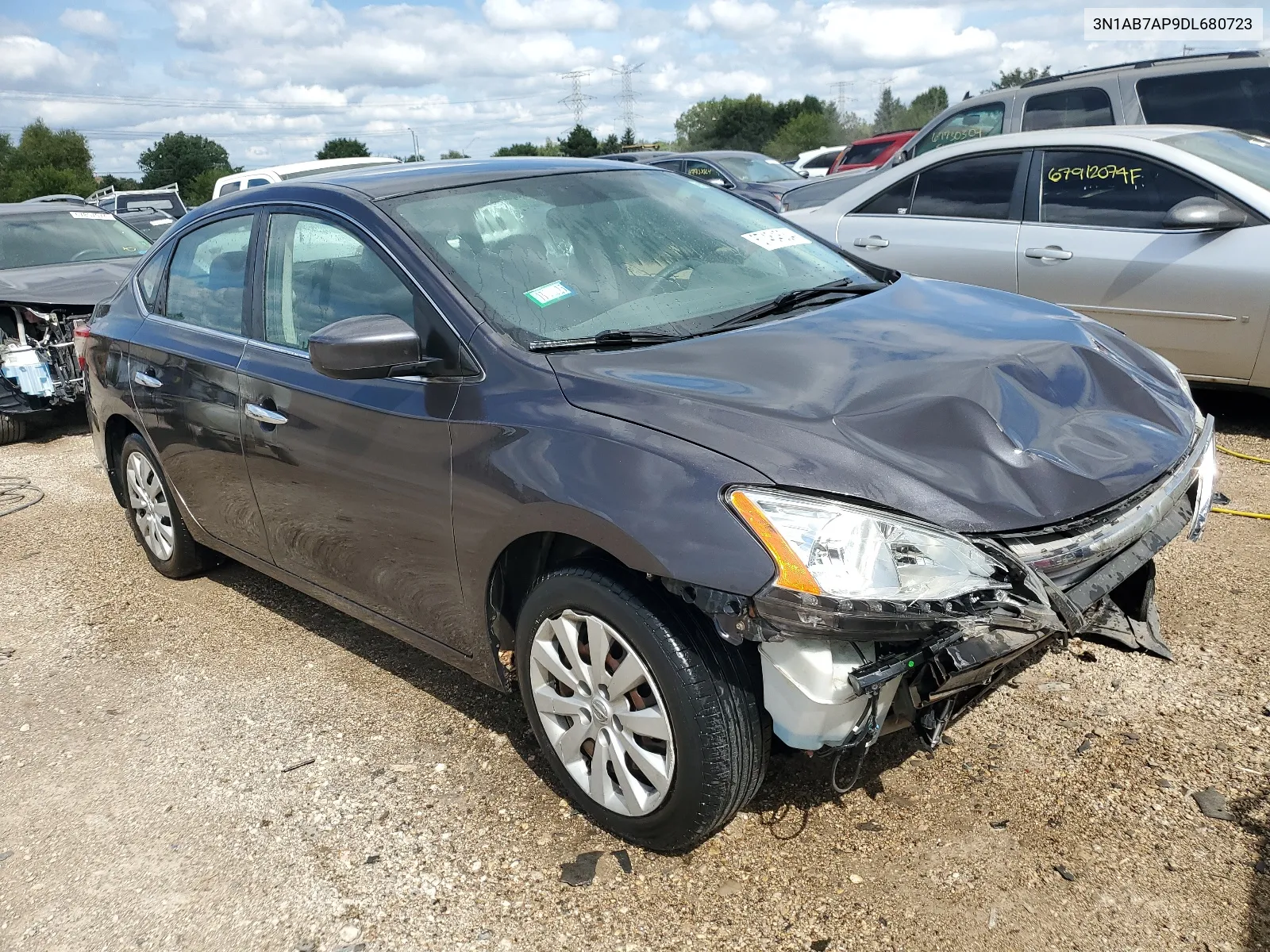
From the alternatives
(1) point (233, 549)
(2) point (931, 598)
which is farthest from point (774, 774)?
(1) point (233, 549)

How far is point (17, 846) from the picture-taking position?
3125 millimetres

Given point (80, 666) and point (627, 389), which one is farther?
point (80, 666)

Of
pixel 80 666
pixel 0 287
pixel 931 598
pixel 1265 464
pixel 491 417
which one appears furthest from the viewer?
pixel 0 287

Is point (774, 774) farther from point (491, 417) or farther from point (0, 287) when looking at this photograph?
point (0, 287)

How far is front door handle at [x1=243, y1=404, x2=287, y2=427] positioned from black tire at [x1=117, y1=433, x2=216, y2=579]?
115cm

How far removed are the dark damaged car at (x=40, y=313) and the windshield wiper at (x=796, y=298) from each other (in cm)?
587

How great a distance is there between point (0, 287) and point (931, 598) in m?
8.25

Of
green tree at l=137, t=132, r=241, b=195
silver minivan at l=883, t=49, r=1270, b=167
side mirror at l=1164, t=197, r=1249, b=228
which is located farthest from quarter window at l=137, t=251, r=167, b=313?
green tree at l=137, t=132, r=241, b=195

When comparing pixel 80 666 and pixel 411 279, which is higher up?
pixel 411 279

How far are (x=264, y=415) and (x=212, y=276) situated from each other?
0.91m

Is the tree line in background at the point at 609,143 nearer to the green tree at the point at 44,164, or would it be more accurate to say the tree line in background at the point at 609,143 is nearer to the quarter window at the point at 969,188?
the green tree at the point at 44,164

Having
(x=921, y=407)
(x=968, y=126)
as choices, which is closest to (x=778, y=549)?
(x=921, y=407)

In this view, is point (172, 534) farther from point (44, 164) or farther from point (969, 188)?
point (44, 164)

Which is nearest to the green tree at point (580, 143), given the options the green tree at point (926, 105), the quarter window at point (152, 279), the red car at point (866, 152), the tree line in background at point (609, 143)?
the tree line in background at point (609, 143)
